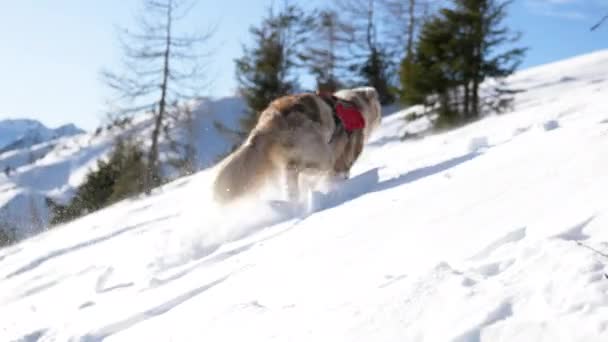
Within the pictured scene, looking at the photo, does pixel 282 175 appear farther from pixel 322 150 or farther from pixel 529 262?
pixel 529 262

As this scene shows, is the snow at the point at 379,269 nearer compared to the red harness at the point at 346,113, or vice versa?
the snow at the point at 379,269

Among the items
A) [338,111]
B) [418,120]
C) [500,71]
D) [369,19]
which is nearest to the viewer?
[338,111]

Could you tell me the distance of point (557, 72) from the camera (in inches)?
930

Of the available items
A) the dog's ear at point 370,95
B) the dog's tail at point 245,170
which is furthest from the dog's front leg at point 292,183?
the dog's ear at point 370,95

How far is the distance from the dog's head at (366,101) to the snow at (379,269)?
215cm

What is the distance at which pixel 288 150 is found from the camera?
200 inches

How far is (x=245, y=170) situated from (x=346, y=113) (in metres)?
2.00

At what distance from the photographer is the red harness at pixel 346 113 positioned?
6.04m

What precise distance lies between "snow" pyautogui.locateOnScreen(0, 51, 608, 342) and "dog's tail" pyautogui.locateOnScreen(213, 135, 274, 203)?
115 millimetres

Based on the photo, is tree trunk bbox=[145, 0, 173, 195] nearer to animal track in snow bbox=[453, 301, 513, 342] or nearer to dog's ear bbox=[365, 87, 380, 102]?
dog's ear bbox=[365, 87, 380, 102]

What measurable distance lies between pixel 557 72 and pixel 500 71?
1025 cm

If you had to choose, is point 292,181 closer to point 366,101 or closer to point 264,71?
point 366,101

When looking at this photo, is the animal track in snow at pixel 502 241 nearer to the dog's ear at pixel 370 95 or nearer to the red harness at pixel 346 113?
the red harness at pixel 346 113

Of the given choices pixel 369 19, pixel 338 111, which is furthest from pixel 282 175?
pixel 369 19
